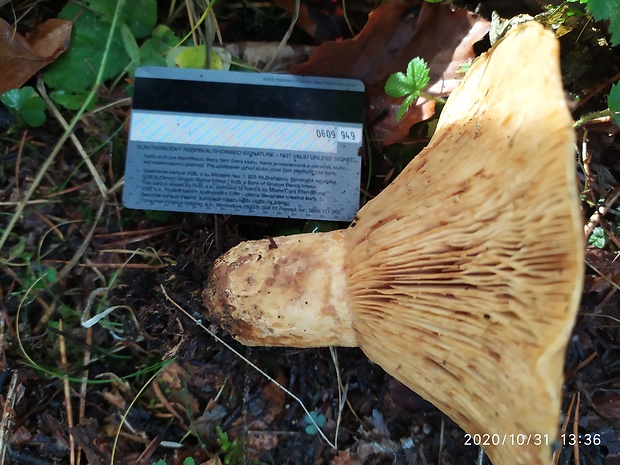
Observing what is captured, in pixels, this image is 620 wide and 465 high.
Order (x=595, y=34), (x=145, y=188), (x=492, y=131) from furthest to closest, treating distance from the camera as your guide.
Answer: (x=145, y=188)
(x=595, y=34)
(x=492, y=131)

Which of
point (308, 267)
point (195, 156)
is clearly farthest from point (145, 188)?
point (308, 267)

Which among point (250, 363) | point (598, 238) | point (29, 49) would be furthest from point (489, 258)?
point (29, 49)

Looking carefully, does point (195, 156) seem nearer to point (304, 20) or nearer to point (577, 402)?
point (304, 20)

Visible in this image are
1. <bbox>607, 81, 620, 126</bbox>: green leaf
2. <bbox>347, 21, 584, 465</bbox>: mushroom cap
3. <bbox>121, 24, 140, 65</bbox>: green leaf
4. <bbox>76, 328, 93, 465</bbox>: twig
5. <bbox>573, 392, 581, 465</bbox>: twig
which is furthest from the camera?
<bbox>121, 24, 140, 65</bbox>: green leaf

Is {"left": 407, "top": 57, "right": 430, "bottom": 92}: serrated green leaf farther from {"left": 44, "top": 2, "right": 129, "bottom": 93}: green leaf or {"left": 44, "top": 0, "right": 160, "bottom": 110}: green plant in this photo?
{"left": 44, "top": 2, "right": 129, "bottom": 93}: green leaf

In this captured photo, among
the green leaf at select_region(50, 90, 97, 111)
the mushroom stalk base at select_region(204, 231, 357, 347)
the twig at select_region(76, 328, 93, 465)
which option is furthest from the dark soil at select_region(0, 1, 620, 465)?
the mushroom stalk base at select_region(204, 231, 357, 347)
